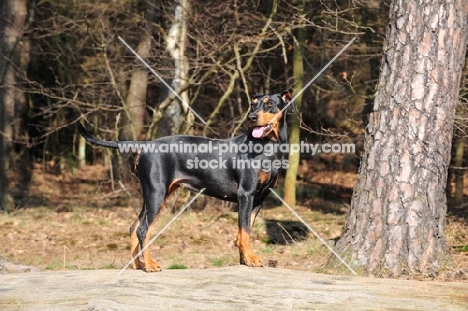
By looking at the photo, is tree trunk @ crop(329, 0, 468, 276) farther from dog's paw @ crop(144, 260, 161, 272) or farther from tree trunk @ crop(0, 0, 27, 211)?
tree trunk @ crop(0, 0, 27, 211)

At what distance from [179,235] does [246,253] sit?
5021 millimetres

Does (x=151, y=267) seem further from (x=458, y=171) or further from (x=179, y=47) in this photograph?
(x=458, y=171)

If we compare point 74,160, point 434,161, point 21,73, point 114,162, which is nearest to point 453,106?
point 434,161

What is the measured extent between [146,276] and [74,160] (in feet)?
67.8

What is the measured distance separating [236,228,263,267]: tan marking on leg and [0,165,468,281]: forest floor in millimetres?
999

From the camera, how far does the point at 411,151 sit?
7.39 meters

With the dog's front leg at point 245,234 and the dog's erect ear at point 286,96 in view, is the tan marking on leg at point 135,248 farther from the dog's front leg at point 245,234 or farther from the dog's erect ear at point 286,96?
the dog's erect ear at point 286,96

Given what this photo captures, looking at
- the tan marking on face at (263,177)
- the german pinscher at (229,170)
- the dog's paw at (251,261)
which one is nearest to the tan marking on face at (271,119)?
the german pinscher at (229,170)

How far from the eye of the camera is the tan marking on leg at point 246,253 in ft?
21.3

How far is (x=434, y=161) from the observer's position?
742cm

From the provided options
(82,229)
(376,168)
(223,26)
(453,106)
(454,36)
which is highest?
(223,26)

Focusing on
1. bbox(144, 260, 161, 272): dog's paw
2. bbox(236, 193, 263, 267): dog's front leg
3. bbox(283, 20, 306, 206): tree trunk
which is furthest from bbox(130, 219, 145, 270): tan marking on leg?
bbox(283, 20, 306, 206): tree trunk

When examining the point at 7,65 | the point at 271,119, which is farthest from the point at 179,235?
the point at 7,65

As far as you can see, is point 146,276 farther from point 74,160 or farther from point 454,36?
point 74,160
